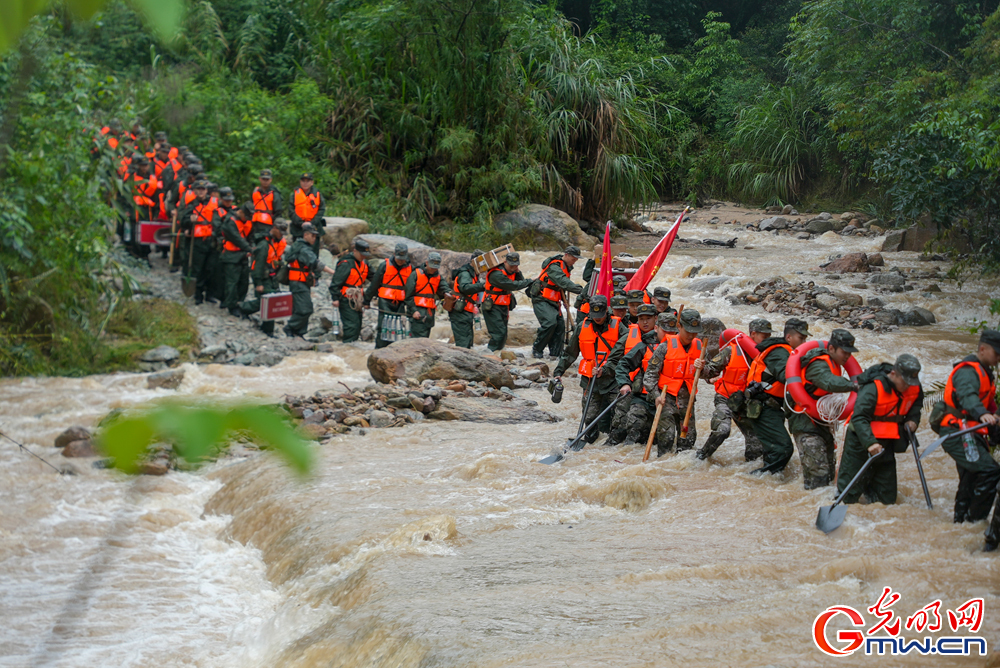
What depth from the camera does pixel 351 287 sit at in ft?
40.7

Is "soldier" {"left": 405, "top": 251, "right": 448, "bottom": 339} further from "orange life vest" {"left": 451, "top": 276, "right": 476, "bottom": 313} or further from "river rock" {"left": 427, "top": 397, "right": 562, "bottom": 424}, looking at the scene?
"river rock" {"left": 427, "top": 397, "right": 562, "bottom": 424}

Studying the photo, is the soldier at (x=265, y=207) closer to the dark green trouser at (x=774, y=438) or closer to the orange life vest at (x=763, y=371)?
the orange life vest at (x=763, y=371)

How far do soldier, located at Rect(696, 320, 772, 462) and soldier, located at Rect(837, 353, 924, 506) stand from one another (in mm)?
1121

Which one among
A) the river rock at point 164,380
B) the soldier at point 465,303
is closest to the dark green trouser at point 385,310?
the soldier at point 465,303

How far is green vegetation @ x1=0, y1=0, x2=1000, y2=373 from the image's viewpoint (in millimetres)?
10438

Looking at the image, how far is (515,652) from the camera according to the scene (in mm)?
4113

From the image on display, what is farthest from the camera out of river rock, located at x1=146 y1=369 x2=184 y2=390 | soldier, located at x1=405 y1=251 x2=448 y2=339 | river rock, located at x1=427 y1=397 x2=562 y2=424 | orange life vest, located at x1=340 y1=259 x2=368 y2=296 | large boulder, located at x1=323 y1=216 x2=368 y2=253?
large boulder, located at x1=323 y1=216 x2=368 y2=253

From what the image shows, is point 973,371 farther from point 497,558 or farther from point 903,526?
point 497,558

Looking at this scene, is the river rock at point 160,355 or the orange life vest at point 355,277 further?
the orange life vest at point 355,277

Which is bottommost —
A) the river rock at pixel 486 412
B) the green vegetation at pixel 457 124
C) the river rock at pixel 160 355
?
the river rock at pixel 486 412

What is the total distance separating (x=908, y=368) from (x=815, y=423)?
3.14 ft

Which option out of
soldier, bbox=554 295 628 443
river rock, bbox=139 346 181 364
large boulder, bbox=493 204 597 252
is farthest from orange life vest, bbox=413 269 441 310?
large boulder, bbox=493 204 597 252

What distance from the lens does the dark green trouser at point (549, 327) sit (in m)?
12.3

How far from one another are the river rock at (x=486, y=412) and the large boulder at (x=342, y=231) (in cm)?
767
